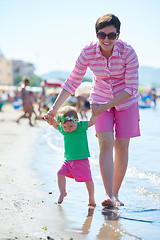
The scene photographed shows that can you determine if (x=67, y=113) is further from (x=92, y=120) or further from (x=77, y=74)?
(x=77, y=74)

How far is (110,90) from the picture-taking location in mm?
3965

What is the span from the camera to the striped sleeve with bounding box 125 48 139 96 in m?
3.85

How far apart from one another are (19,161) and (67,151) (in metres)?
2.94

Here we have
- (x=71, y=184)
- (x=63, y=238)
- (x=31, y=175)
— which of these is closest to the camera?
(x=63, y=238)

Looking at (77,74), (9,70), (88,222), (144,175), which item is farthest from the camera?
(9,70)

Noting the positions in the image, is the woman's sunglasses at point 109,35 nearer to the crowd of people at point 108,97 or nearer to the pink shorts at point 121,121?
the crowd of people at point 108,97

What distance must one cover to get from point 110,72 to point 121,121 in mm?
498

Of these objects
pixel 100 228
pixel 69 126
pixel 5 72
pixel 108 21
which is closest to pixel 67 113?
pixel 69 126

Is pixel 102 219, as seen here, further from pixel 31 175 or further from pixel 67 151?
pixel 31 175

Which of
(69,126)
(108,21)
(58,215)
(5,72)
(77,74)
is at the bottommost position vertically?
(5,72)

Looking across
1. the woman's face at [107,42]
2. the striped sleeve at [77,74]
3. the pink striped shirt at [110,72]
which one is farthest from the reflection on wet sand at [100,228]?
the woman's face at [107,42]

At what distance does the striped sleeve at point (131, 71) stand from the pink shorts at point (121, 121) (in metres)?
0.25

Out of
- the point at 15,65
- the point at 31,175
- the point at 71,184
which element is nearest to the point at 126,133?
the point at 71,184

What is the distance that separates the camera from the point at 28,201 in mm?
3930
